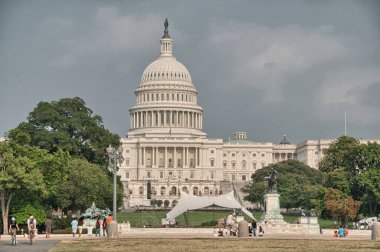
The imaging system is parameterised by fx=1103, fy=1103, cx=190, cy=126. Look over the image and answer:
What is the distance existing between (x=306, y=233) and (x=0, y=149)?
2176cm

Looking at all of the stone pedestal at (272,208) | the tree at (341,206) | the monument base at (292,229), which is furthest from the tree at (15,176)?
the tree at (341,206)

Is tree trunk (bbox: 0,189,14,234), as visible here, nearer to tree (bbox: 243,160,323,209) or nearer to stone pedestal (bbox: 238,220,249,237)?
stone pedestal (bbox: 238,220,249,237)

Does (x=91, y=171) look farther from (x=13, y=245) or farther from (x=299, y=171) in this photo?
(x=299, y=171)

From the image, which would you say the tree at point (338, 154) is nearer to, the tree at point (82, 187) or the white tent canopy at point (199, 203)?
the white tent canopy at point (199, 203)

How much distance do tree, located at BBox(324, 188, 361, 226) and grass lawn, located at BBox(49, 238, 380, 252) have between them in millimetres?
35574

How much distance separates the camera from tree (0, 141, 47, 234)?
7288 cm

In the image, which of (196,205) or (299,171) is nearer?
(196,205)

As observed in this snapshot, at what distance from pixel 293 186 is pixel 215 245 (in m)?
97.7

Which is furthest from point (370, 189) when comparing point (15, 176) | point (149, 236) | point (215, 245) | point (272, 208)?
point (215, 245)

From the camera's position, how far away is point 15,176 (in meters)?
73.1

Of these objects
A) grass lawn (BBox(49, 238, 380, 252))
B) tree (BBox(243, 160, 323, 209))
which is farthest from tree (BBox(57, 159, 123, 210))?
grass lawn (BBox(49, 238, 380, 252))

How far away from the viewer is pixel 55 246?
167 ft

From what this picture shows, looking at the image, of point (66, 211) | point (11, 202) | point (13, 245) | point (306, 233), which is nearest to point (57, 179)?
point (11, 202)

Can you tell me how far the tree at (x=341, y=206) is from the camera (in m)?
92.3
